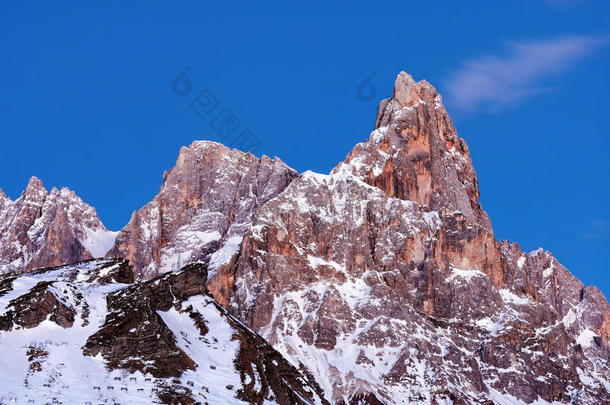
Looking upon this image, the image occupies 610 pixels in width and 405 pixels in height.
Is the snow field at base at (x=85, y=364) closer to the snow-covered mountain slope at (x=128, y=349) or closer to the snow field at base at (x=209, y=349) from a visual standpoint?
the snow field at base at (x=209, y=349)

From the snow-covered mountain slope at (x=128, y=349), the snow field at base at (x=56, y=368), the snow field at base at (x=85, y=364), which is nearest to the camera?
the snow field at base at (x=56, y=368)

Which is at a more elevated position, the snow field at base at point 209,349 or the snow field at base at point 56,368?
the snow field at base at point 209,349

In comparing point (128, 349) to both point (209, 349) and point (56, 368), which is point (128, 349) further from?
point (209, 349)

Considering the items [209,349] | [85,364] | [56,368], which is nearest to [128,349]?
[85,364]

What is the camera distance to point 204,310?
194500 mm

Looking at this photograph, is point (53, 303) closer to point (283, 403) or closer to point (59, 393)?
point (59, 393)

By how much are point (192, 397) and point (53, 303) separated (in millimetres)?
24048

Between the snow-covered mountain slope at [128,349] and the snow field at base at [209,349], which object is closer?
the snow-covered mountain slope at [128,349]

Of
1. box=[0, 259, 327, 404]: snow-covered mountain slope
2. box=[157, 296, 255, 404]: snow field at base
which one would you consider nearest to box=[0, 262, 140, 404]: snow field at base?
box=[0, 259, 327, 404]: snow-covered mountain slope

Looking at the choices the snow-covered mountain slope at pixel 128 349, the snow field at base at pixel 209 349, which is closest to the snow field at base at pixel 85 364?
the snow field at base at pixel 209 349

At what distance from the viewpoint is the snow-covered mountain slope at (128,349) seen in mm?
155125

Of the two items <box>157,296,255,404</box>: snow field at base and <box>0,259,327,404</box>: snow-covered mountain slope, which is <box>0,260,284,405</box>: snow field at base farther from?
<box>0,259,327,404</box>: snow-covered mountain slope

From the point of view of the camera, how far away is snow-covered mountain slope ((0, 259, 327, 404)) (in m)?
155

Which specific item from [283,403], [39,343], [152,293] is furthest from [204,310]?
[39,343]
